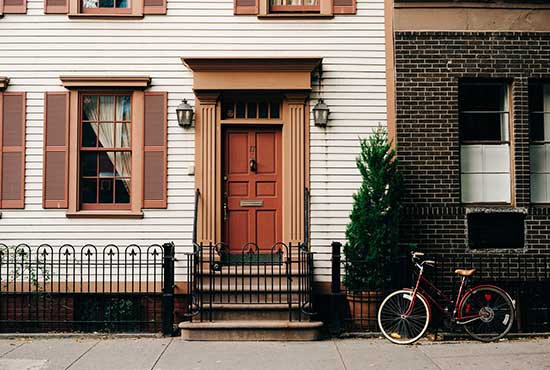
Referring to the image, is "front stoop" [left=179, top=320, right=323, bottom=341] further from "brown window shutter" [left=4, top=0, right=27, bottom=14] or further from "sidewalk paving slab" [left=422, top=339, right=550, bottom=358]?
"brown window shutter" [left=4, top=0, right=27, bottom=14]

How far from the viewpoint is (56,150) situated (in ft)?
32.5

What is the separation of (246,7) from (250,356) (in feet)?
18.1

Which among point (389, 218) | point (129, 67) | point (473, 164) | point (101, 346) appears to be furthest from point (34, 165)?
point (473, 164)

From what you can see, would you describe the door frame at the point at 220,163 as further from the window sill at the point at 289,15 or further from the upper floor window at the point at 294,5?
the upper floor window at the point at 294,5

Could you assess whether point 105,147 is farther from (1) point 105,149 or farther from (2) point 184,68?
(2) point 184,68

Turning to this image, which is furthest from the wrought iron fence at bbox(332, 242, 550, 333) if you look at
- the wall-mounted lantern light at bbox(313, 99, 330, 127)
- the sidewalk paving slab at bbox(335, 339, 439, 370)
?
the wall-mounted lantern light at bbox(313, 99, 330, 127)

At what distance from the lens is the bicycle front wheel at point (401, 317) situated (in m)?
8.68

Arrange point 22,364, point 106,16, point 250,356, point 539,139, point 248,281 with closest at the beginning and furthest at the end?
point 22,364, point 250,356, point 248,281, point 106,16, point 539,139

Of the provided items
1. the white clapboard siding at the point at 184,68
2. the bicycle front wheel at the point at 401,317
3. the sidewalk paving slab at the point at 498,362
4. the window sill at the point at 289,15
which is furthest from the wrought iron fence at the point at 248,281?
the window sill at the point at 289,15

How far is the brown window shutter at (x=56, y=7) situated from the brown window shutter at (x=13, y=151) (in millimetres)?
1425

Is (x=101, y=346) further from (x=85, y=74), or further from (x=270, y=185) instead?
(x=85, y=74)

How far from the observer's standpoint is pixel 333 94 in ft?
32.9

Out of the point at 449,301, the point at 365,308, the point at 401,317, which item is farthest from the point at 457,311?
the point at 365,308

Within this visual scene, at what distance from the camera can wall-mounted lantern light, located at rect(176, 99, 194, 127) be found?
977 cm
